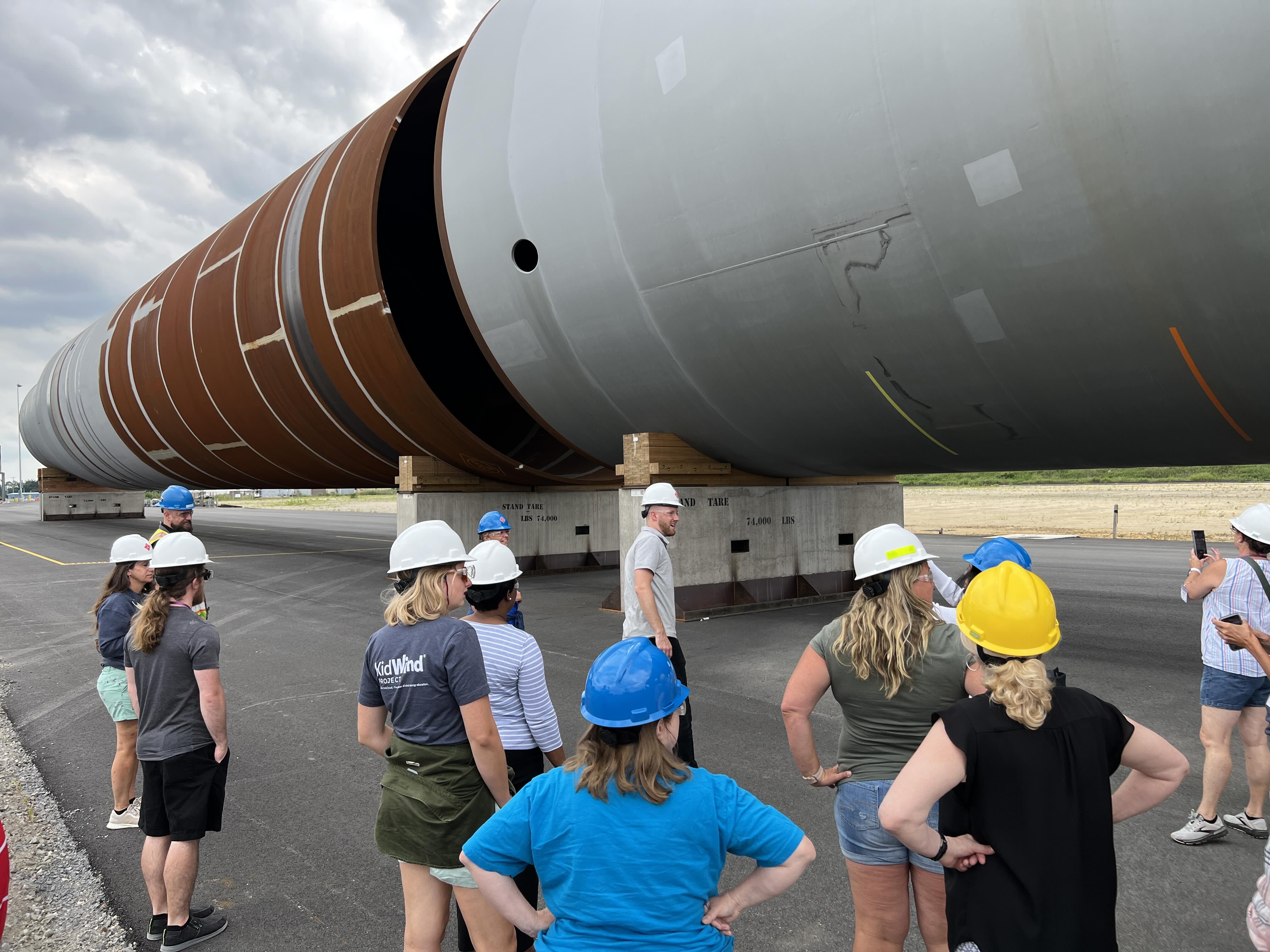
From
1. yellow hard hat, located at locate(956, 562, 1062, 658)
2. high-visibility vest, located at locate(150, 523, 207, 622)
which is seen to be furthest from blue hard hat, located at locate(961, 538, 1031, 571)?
high-visibility vest, located at locate(150, 523, 207, 622)

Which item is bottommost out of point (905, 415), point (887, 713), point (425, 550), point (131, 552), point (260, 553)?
point (260, 553)

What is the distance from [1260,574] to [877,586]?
2.57 meters

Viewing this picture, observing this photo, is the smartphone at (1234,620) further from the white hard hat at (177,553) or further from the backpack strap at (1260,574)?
the white hard hat at (177,553)

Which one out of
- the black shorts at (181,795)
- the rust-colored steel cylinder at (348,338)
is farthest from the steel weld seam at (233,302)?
the black shorts at (181,795)

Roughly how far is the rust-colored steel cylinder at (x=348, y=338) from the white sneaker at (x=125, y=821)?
7.95m

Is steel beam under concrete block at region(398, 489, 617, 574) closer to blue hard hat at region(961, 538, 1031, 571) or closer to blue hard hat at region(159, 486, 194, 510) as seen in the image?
blue hard hat at region(159, 486, 194, 510)

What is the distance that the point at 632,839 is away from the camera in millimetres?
1780

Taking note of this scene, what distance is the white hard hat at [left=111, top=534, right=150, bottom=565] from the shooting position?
4469 mm

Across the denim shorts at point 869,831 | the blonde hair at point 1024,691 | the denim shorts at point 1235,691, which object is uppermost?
the blonde hair at point 1024,691

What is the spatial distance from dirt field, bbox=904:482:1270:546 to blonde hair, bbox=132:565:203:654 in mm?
23444

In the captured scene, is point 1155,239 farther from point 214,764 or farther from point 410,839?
point 214,764

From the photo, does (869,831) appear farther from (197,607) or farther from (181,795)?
(197,607)

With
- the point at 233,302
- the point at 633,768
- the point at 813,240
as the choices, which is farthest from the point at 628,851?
the point at 233,302

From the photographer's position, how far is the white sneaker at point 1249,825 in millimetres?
4168
